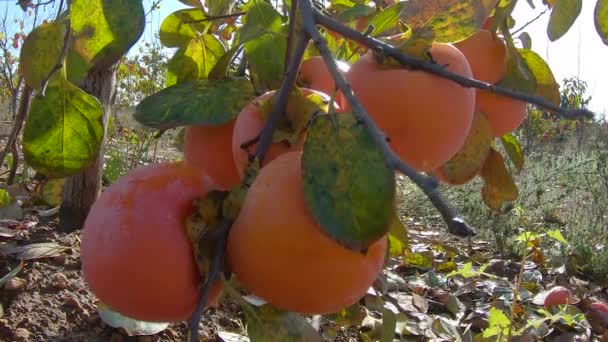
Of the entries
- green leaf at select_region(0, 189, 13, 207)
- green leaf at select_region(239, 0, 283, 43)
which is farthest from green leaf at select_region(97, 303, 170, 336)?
green leaf at select_region(239, 0, 283, 43)

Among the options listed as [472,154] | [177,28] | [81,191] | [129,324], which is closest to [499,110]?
[472,154]

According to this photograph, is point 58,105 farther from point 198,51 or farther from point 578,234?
point 578,234

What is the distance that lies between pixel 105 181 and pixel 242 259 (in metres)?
2.35

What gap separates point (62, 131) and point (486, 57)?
386mm

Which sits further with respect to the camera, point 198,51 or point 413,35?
point 198,51

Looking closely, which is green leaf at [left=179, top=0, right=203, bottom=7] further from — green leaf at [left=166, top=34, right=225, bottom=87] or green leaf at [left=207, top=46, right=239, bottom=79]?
green leaf at [left=207, top=46, right=239, bottom=79]

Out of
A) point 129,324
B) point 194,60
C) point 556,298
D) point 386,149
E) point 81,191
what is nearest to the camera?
point 386,149

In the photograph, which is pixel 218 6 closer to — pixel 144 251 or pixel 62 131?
pixel 62 131

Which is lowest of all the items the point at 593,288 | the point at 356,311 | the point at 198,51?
the point at 593,288

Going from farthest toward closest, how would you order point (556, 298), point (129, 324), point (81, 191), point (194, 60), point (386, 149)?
point (556, 298) → point (81, 191) → point (129, 324) → point (194, 60) → point (386, 149)

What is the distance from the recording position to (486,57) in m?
0.56

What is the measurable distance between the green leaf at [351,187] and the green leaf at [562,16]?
0.39m

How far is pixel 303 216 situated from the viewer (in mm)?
346

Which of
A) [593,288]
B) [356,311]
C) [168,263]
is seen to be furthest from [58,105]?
[593,288]
